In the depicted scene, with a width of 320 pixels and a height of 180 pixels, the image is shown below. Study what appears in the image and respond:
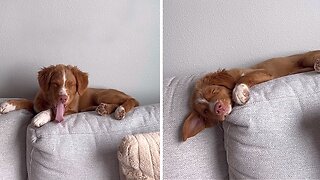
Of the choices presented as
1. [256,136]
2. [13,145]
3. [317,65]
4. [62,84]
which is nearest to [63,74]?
[62,84]

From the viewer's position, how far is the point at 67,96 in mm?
1129

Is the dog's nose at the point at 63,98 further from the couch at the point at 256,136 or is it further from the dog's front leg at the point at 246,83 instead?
the dog's front leg at the point at 246,83

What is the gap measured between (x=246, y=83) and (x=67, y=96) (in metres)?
0.43

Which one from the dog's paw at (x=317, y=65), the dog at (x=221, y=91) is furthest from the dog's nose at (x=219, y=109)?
the dog's paw at (x=317, y=65)

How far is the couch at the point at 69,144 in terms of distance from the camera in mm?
1079

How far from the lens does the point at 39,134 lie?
3.83 ft

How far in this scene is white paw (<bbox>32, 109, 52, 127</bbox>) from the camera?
3.80 feet

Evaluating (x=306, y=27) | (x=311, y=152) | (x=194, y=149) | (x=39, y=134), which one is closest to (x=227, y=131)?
(x=194, y=149)

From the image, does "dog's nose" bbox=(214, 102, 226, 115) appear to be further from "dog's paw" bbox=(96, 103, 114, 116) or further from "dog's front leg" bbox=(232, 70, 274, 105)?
"dog's paw" bbox=(96, 103, 114, 116)

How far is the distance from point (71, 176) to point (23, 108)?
23 cm

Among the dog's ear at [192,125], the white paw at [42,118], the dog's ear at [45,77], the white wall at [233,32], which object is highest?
the white wall at [233,32]

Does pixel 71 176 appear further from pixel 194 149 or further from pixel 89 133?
pixel 194 149

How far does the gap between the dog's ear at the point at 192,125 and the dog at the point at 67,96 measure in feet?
0.49

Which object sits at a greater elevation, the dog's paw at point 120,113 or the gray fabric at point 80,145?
the dog's paw at point 120,113
